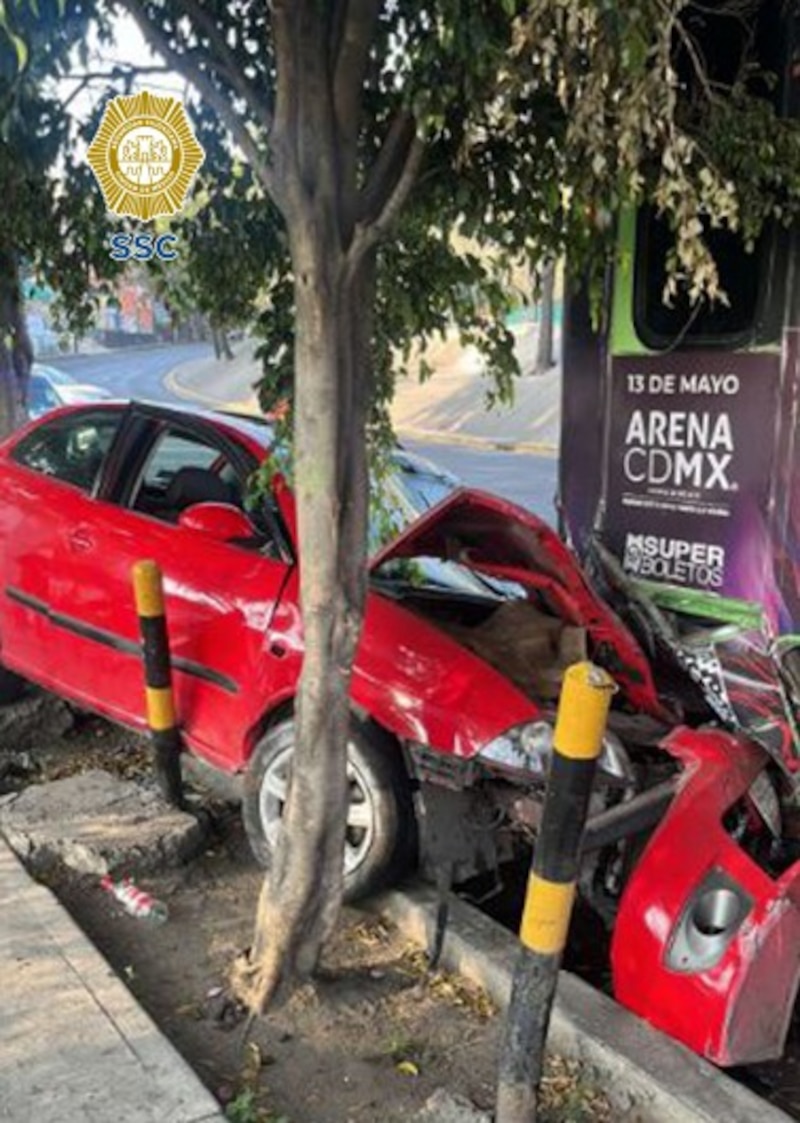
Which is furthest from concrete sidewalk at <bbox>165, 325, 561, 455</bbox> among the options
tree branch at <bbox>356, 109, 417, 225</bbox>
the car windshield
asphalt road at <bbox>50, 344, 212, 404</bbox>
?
tree branch at <bbox>356, 109, 417, 225</bbox>

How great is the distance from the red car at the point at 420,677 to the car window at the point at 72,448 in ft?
0.04

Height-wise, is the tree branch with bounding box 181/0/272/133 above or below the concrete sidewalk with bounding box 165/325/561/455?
above

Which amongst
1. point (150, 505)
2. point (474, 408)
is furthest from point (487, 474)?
point (150, 505)

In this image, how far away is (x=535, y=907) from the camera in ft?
8.39

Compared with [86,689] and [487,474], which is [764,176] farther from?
[487,474]

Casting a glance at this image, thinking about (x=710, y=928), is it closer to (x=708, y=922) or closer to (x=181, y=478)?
(x=708, y=922)

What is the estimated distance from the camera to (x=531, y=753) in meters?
3.38

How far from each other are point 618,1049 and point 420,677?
1.24 metres

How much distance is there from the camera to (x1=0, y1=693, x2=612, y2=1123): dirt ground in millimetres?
2855

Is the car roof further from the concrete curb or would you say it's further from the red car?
the concrete curb

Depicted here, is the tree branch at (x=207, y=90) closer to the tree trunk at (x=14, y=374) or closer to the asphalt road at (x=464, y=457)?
the asphalt road at (x=464, y=457)

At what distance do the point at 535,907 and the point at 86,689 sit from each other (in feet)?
8.99

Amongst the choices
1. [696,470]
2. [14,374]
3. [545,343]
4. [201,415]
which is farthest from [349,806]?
[545,343]

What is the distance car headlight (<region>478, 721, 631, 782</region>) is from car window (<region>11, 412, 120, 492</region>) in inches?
92.2
